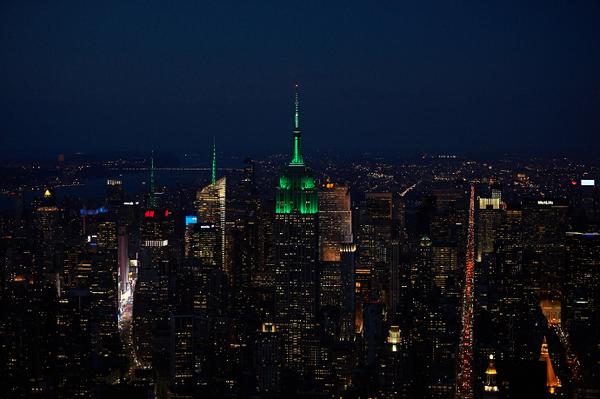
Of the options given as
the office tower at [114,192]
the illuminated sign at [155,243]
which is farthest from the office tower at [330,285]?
the office tower at [114,192]

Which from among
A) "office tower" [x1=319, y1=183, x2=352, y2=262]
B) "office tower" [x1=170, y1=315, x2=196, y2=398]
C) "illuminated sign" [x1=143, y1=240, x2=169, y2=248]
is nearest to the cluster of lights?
"office tower" [x1=319, y1=183, x2=352, y2=262]

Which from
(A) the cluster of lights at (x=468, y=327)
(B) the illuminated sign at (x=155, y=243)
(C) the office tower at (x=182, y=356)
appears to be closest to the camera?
(A) the cluster of lights at (x=468, y=327)

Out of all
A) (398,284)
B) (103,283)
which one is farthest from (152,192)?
(398,284)

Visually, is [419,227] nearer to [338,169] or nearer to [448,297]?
[448,297]

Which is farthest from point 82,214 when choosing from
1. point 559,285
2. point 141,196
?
point 559,285

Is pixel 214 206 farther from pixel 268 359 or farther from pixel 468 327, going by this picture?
pixel 468 327

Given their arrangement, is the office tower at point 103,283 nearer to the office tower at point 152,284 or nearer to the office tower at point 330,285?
the office tower at point 152,284
